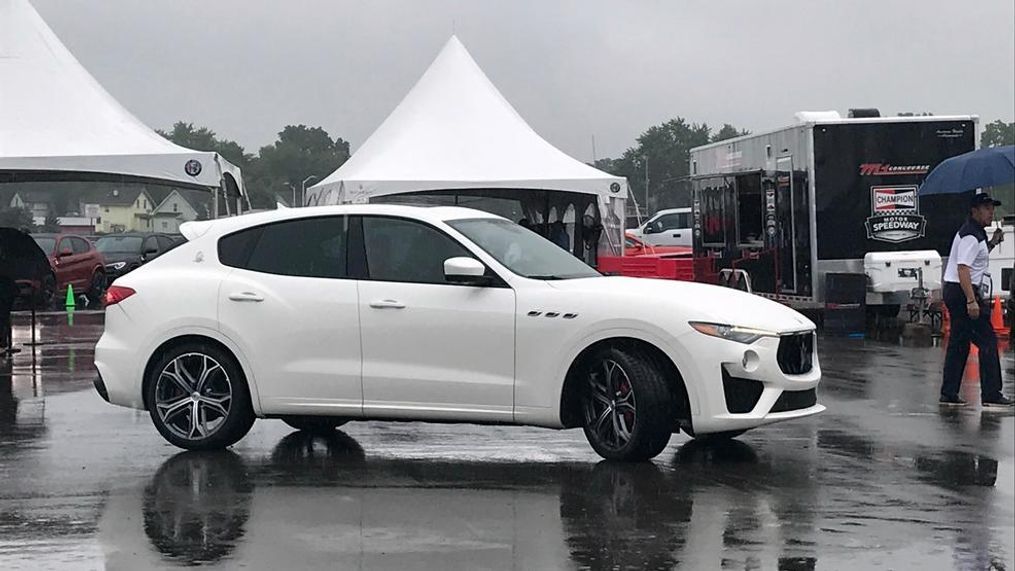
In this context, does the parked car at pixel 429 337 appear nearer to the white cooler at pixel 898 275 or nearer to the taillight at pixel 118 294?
the taillight at pixel 118 294

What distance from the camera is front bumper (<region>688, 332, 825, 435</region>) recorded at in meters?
8.99

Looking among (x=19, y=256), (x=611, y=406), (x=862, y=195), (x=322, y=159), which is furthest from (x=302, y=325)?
(x=322, y=159)

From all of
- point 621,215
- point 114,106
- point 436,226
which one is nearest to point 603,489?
point 436,226

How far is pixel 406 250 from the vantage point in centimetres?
980

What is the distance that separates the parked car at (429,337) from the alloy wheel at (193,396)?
11 millimetres

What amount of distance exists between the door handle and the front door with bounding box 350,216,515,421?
0.71 metres

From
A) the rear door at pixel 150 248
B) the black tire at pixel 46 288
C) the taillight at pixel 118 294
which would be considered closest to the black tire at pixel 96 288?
the black tire at pixel 46 288

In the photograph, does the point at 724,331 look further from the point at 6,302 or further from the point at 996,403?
the point at 6,302

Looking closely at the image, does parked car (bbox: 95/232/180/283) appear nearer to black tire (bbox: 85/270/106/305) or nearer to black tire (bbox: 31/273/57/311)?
black tire (bbox: 85/270/106/305)

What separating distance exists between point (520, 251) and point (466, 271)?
754 mm

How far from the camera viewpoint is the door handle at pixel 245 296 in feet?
32.1

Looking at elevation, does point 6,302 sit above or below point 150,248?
below

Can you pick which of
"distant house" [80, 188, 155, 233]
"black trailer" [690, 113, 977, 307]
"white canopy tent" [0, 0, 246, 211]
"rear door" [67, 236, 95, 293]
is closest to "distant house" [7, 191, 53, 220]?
"distant house" [80, 188, 155, 233]

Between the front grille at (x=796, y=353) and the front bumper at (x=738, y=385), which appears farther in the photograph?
the front grille at (x=796, y=353)
